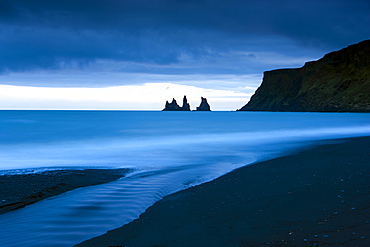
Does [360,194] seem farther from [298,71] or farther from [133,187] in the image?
[298,71]

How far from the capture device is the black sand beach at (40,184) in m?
6.32

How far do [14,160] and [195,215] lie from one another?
472 inches

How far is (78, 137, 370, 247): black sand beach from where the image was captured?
398 cm

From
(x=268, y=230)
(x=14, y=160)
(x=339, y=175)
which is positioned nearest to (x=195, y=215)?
(x=268, y=230)

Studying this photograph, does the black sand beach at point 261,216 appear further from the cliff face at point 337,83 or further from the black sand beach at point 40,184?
the cliff face at point 337,83

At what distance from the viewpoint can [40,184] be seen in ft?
25.3

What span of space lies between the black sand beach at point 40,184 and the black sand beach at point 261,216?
2.48 m

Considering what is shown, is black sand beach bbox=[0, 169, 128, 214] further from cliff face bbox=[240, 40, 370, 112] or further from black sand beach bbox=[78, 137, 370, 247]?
cliff face bbox=[240, 40, 370, 112]

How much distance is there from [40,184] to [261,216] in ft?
17.3

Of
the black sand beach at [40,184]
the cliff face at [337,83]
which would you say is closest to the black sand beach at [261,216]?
the black sand beach at [40,184]

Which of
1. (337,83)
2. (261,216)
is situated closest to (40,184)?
(261,216)

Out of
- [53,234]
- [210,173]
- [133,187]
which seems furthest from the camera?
[210,173]

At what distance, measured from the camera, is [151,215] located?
531 cm

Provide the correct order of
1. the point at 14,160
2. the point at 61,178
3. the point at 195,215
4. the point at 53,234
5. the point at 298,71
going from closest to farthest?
the point at 53,234 < the point at 195,215 < the point at 61,178 < the point at 14,160 < the point at 298,71
